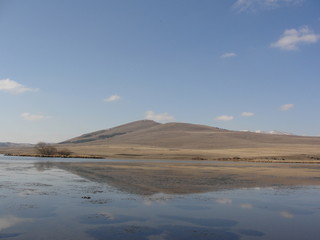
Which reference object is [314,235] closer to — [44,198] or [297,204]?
[297,204]

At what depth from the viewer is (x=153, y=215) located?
1557 centimetres

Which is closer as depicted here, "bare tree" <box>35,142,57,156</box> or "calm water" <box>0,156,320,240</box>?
"calm water" <box>0,156,320,240</box>

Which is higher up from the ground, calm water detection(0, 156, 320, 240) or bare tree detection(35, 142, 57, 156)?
bare tree detection(35, 142, 57, 156)

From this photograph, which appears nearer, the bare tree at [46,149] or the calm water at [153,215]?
the calm water at [153,215]

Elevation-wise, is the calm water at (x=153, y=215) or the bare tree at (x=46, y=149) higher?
A: the bare tree at (x=46, y=149)

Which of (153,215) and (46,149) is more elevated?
(46,149)

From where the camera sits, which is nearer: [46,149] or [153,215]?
[153,215]

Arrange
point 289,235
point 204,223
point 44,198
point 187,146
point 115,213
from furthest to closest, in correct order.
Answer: point 187,146
point 44,198
point 115,213
point 204,223
point 289,235

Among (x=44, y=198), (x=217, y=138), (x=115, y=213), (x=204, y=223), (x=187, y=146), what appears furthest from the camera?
(x=217, y=138)

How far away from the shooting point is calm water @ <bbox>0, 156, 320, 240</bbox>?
12.6 m

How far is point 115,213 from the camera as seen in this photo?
51.8ft

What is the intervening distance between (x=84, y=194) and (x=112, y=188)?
10.7 feet

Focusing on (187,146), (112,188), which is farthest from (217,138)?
(112,188)

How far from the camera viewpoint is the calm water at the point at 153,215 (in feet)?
41.2
